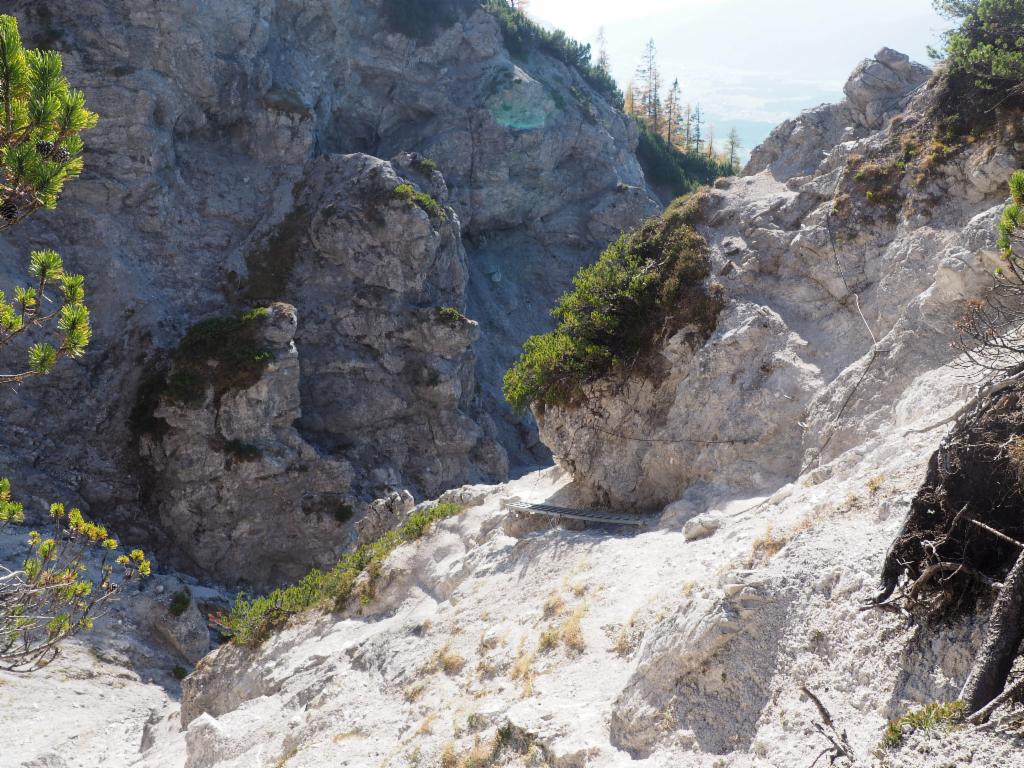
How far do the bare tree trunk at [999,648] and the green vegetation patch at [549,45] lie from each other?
73.9 m

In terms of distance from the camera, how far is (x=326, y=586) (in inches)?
819

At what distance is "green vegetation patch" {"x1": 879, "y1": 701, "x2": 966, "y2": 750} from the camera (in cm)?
646

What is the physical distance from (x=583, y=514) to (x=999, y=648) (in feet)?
41.1

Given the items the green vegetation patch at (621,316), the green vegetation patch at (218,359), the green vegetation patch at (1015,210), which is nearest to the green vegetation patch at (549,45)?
the green vegetation patch at (218,359)

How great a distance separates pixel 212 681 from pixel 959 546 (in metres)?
18.5

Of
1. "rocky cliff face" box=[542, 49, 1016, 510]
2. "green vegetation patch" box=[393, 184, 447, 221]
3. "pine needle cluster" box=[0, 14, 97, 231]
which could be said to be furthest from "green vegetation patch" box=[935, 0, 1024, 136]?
"green vegetation patch" box=[393, 184, 447, 221]

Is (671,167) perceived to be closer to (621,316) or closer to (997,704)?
(621,316)

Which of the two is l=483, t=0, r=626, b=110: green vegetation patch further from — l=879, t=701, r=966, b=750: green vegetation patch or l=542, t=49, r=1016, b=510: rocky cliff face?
l=879, t=701, r=966, b=750: green vegetation patch

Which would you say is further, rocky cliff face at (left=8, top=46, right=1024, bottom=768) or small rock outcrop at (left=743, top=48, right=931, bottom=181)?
small rock outcrop at (left=743, top=48, right=931, bottom=181)

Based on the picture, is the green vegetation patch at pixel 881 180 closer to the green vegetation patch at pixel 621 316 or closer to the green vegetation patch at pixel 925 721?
the green vegetation patch at pixel 621 316

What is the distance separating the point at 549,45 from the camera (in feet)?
251

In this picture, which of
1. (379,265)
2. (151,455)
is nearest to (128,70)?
(379,265)

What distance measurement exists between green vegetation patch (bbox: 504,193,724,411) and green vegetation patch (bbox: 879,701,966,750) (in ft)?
43.8

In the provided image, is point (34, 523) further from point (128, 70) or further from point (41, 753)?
point (128, 70)
